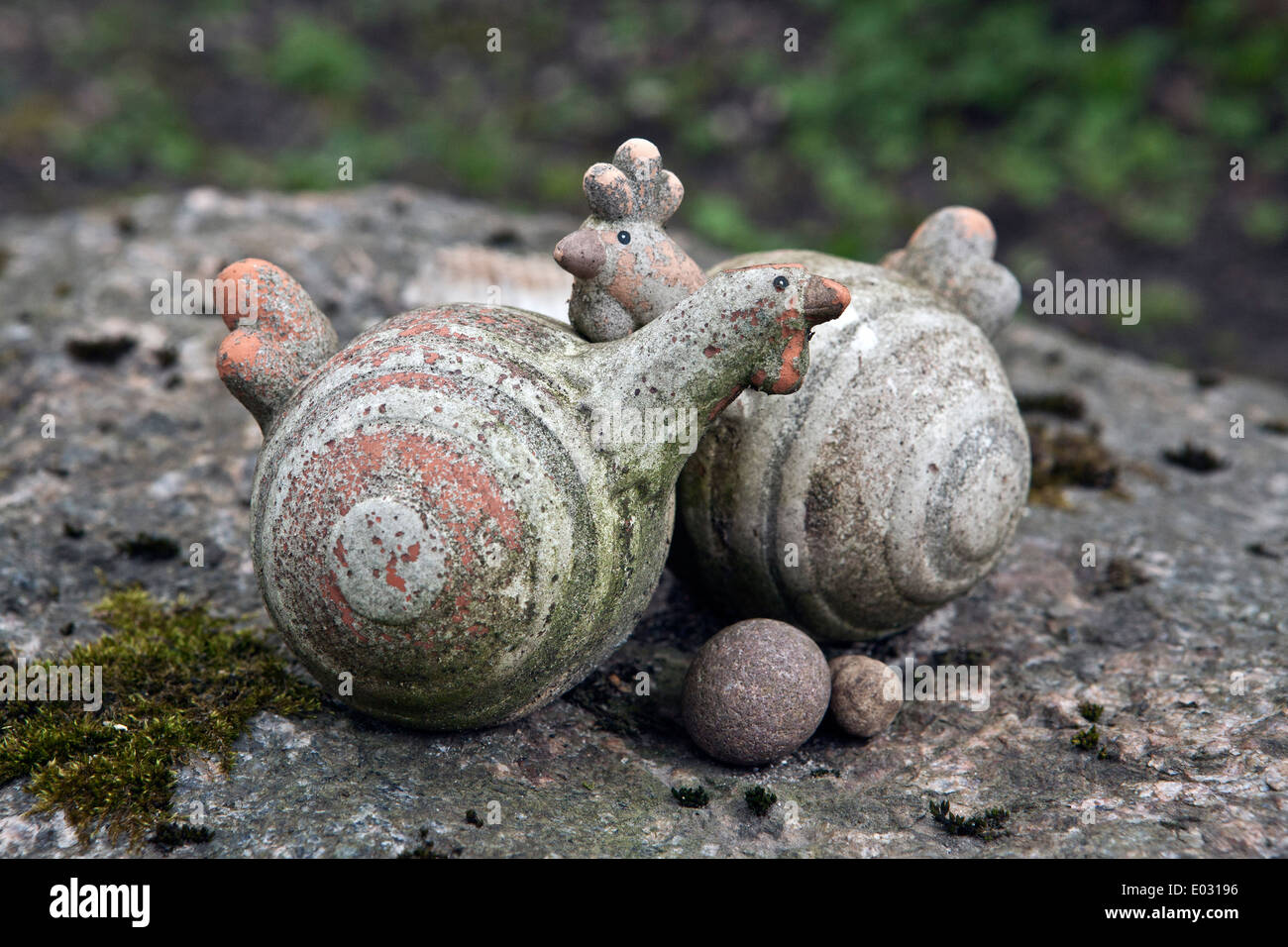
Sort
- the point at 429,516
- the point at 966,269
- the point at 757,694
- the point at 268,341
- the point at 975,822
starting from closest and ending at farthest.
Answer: the point at 429,516, the point at 975,822, the point at 757,694, the point at 268,341, the point at 966,269

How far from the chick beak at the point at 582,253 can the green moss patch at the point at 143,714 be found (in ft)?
5.72

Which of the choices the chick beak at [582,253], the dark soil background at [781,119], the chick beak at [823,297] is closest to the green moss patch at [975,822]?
the chick beak at [823,297]

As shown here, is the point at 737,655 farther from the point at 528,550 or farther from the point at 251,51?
the point at 251,51

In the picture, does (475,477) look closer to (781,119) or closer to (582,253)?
(582,253)

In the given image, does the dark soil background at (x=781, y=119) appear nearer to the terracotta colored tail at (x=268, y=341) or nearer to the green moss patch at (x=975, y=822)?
the terracotta colored tail at (x=268, y=341)

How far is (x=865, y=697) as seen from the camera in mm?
4023

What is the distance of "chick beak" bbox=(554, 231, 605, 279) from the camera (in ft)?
12.7

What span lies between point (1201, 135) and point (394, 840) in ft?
29.1

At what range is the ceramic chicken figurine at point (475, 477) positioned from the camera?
341 cm

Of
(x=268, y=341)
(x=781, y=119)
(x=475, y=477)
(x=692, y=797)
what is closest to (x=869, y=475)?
(x=692, y=797)

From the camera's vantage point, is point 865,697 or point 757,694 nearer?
point 757,694

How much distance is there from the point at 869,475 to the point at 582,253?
1.25 metres

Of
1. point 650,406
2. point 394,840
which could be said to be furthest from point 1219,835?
point 394,840
